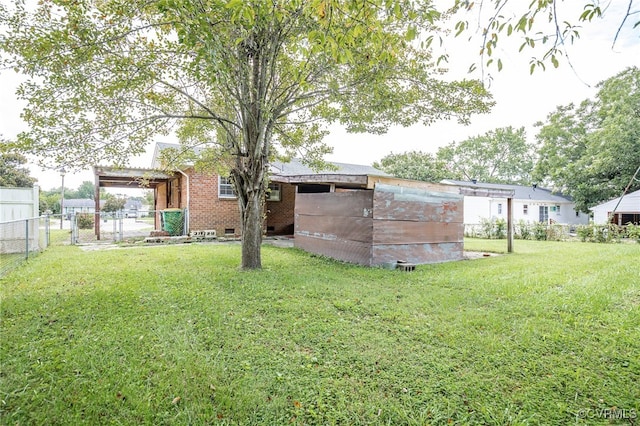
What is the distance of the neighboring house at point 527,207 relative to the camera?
23031mm

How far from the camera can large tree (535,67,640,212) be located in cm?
2152

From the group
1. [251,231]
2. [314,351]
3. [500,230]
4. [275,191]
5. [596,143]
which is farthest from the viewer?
[596,143]

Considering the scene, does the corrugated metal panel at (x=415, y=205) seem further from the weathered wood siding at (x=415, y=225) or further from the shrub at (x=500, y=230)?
the shrub at (x=500, y=230)

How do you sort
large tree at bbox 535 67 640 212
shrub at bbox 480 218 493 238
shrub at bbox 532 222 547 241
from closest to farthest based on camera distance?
shrub at bbox 532 222 547 241, shrub at bbox 480 218 493 238, large tree at bbox 535 67 640 212

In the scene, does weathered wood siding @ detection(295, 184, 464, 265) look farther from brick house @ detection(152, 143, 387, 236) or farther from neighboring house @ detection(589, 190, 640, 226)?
neighboring house @ detection(589, 190, 640, 226)

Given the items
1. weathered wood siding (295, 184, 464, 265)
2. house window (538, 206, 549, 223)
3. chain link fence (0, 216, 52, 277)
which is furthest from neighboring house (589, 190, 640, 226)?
chain link fence (0, 216, 52, 277)

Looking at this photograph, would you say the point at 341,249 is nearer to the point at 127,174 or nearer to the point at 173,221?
the point at 173,221

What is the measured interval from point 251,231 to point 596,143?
90.9 ft

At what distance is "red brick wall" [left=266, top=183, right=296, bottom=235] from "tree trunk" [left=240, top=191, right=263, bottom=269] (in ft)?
26.4

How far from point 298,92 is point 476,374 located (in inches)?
253

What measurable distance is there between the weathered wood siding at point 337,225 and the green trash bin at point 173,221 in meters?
5.38

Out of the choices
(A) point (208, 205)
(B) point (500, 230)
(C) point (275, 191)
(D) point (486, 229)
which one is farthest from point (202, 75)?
(D) point (486, 229)

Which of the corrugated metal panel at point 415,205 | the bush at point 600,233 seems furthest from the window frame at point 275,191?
the bush at point 600,233

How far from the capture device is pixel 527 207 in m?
25.9
